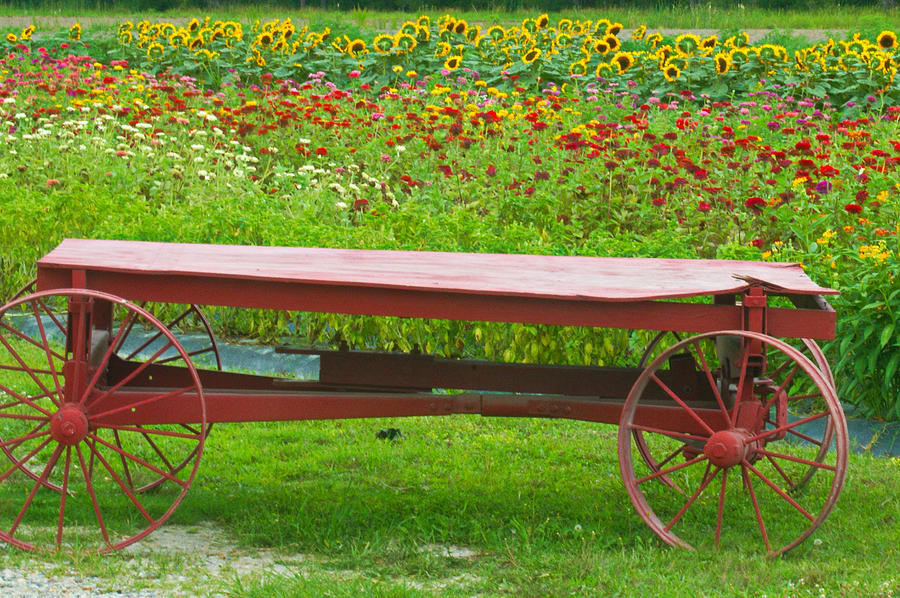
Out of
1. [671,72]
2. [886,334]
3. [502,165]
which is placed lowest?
[886,334]

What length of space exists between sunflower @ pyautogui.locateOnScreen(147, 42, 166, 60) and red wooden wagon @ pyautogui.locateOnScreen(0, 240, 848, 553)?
9.32m

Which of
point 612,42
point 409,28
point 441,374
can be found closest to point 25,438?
point 441,374

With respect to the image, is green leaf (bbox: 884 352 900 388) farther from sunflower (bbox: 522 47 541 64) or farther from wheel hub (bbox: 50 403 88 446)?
sunflower (bbox: 522 47 541 64)

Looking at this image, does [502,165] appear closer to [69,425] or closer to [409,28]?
[69,425]

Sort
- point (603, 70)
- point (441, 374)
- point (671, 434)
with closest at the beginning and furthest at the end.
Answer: point (671, 434)
point (441, 374)
point (603, 70)

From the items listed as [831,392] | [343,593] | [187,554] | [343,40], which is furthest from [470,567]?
[343,40]

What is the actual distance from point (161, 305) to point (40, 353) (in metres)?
0.65

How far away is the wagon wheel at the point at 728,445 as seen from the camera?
115 inches

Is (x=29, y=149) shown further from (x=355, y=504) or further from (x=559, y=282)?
(x=559, y=282)

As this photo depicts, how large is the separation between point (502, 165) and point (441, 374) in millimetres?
3266

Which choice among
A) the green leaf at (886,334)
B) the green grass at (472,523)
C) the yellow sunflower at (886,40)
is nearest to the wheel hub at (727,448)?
the green grass at (472,523)

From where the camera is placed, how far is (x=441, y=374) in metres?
3.49

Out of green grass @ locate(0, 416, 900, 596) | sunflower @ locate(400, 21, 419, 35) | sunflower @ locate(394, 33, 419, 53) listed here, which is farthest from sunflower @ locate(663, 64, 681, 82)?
green grass @ locate(0, 416, 900, 596)

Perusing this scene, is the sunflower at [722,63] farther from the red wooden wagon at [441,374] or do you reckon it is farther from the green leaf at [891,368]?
the red wooden wagon at [441,374]
